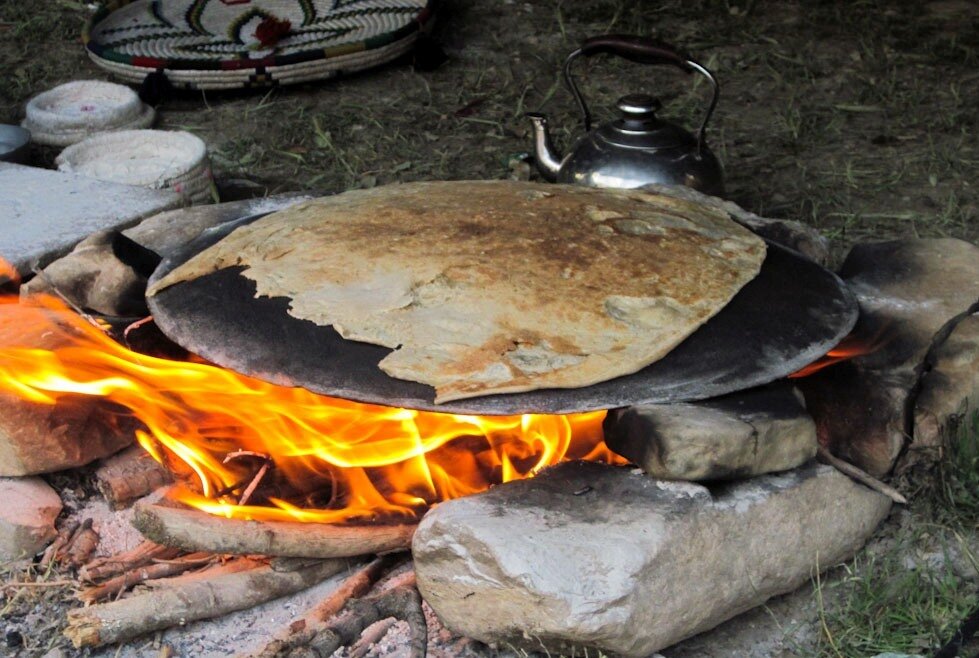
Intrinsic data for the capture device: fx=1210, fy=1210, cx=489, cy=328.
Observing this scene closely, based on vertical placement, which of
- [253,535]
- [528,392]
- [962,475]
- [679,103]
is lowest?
[679,103]

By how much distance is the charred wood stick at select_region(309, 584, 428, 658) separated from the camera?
6.74ft

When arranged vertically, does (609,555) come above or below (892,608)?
above

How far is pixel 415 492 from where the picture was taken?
239 cm

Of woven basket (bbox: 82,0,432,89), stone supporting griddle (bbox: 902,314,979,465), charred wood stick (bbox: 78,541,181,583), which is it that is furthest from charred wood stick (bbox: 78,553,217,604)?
woven basket (bbox: 82,0,432,89)

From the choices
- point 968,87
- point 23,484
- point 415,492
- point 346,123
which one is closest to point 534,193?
point 415,492

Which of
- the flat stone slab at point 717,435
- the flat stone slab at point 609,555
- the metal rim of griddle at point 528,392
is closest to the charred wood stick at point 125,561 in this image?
the metal rim of griddle at point 528,392

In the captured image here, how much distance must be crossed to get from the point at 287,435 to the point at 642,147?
1506mm

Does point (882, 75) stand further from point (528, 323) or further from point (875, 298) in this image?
point (528, 323)

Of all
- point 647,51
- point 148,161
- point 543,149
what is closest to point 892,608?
point 647,51

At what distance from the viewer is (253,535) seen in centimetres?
217

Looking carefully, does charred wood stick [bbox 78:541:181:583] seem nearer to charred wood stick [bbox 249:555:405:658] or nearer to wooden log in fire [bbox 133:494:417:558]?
wooden log in fire [bbox 133:494:417:558]

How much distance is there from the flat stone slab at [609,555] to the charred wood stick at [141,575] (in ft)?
1.71

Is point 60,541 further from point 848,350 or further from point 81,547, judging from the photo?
point 848,350

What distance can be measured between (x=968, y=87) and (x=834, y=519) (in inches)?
138
